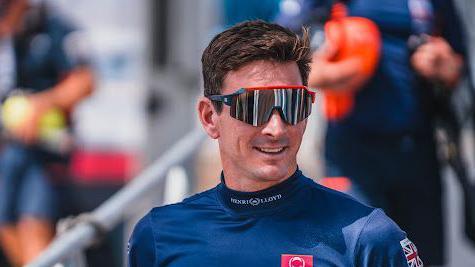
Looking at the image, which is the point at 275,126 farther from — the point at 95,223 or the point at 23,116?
the point at 23,116

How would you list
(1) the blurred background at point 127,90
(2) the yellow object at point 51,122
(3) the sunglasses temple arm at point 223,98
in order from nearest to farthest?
1. (3) the sunglasses temple arm at point 223,98
2. (2) the yellow object at point 51,122
3. (1) the blurred background at point 127,90

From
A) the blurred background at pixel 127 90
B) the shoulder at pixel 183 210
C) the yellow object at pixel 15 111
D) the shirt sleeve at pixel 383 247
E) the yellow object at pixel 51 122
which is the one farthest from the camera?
the blurred background at pixel 127 90

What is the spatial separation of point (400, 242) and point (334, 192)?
22 cm

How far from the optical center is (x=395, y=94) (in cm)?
444

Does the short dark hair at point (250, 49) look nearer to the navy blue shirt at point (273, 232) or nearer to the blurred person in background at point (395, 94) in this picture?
the navy blue shirt at point (273, 232)

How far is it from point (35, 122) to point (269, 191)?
14.3 ft

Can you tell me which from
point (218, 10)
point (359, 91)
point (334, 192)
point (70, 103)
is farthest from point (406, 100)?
point (218, 10)

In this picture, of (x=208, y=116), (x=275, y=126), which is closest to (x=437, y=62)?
(x=208, y=116)

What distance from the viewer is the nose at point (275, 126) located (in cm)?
257

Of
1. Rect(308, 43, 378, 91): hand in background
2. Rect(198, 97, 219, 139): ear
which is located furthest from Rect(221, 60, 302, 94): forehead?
Rect(308, 43, 378, 91): hand in background

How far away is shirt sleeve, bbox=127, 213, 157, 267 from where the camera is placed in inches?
108

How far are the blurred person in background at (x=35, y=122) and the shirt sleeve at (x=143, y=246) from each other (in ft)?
13.5

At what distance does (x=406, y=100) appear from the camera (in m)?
4.45

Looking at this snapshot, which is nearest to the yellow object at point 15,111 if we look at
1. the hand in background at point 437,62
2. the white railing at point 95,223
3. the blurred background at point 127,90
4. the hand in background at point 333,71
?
the blurred background at point 127,90
